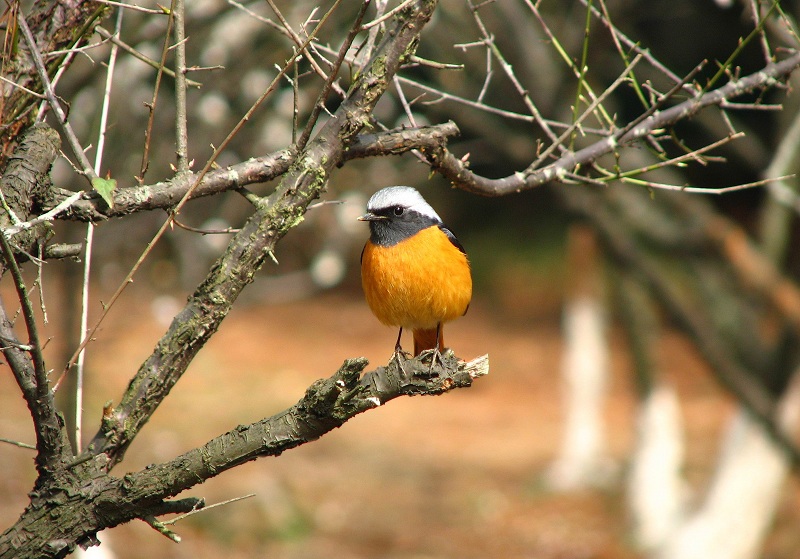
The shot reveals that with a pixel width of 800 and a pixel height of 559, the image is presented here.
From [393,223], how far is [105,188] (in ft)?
7.26

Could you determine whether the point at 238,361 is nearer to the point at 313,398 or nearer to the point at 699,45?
the point at 699,45

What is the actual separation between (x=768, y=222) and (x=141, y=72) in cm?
560

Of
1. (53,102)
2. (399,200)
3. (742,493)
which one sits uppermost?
(399,200)

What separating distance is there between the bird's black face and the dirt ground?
2.73 m

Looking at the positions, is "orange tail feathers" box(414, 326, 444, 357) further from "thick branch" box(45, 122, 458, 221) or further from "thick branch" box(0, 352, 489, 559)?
"thick branch" box(0, 352, 489, 559)

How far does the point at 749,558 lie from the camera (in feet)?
23.0

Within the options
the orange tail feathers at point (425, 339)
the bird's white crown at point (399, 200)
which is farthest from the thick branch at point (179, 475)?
the orange tail feathers at point (425, 339)

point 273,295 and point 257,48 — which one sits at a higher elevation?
point 257,48

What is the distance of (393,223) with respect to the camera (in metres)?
4.29

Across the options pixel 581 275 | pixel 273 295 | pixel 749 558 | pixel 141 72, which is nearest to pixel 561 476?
pixel 581 275

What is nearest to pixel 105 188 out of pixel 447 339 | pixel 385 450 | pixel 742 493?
pixel 742 493

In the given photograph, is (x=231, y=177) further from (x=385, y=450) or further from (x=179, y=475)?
(x=385, y=450)

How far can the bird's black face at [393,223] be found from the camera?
4.22 m

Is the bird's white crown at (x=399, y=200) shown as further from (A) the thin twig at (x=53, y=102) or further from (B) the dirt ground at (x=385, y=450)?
(B) the dirt ground at (x=385, y=450)
